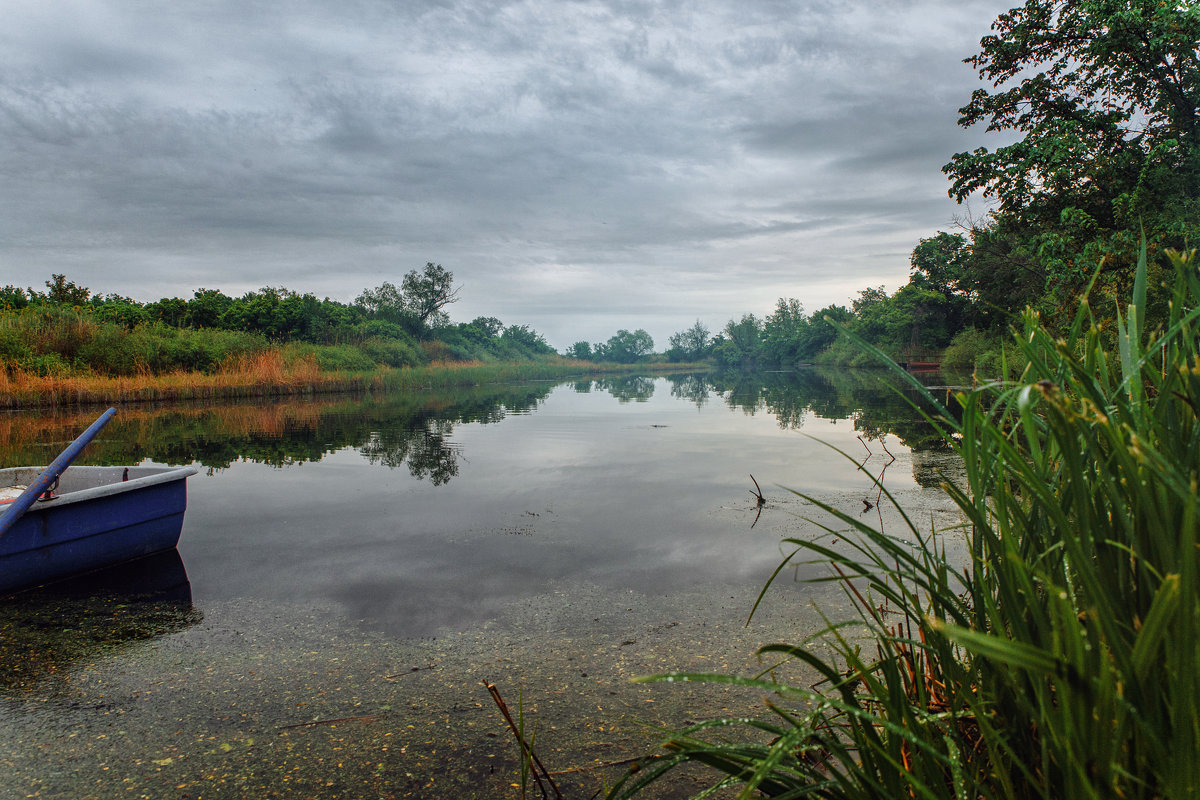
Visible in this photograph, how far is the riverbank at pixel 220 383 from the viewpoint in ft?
54.1

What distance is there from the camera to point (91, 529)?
437 cm

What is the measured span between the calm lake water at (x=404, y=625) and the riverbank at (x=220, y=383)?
986 cm

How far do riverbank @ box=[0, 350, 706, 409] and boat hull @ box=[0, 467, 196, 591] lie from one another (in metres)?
14.3

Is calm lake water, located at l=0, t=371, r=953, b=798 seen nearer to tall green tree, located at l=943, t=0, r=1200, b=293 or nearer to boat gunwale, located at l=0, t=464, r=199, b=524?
boat gunwale, located at l=0, t=464, r=199, b=524

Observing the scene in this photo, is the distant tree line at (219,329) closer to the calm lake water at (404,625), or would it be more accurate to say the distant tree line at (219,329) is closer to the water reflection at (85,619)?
the calm lake water at (404,625)

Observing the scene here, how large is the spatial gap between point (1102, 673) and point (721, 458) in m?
8.68

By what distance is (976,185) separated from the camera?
54.2ft

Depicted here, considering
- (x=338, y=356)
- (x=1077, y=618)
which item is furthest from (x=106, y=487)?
(x=338, y=356)

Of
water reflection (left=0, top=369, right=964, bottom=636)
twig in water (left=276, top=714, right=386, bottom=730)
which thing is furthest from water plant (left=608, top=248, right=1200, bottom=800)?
twig in water (left=276, top=714, right=386, bottom=730)

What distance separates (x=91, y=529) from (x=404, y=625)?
230cm

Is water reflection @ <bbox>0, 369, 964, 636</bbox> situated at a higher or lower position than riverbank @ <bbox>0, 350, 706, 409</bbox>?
lower

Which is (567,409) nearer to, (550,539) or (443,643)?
(550,539)

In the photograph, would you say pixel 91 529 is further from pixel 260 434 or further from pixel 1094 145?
pixel 1094 145

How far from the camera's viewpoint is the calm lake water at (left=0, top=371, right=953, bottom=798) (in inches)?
97.4
